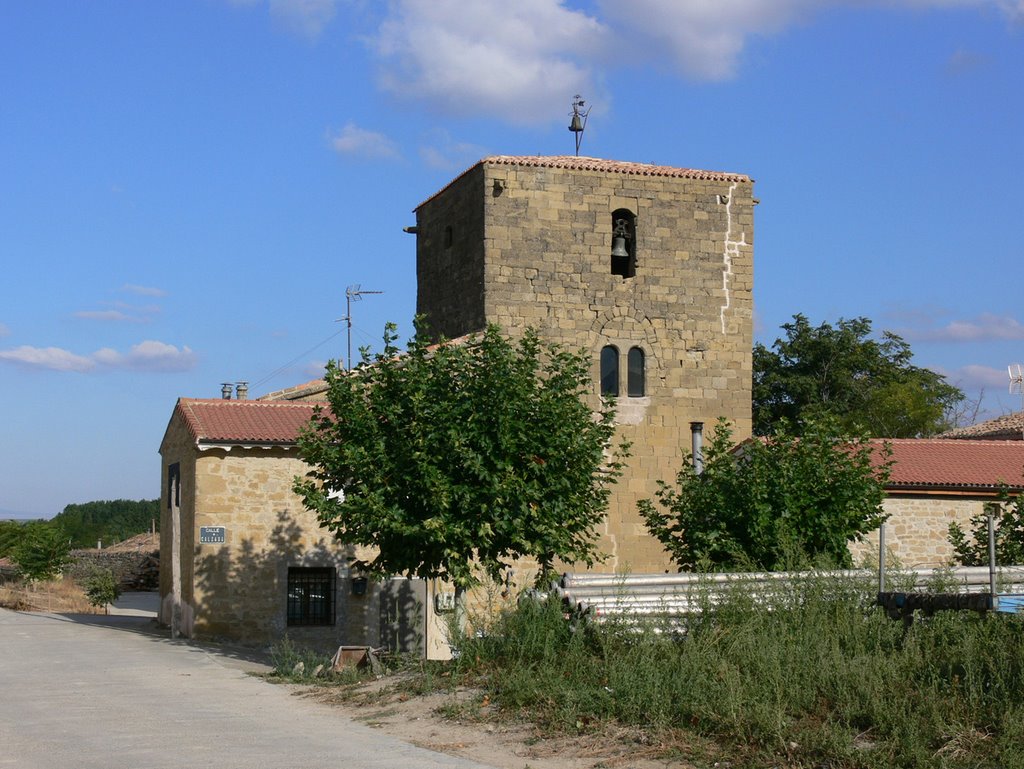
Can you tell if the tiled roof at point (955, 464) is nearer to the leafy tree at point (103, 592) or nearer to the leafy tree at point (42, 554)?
the leafy tree at point (103, 592)

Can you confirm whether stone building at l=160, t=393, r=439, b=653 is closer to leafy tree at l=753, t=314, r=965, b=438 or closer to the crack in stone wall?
the crack in stone wall

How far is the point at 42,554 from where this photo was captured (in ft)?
123

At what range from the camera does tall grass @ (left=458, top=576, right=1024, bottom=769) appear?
9.45 m

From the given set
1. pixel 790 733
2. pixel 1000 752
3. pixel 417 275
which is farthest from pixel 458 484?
pixel 417 275

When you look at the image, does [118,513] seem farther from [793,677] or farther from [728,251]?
[793,677]

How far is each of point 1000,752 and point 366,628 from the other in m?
16.2

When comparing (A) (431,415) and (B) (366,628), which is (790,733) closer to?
(A) (431,415)

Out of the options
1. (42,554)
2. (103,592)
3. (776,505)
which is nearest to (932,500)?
(776,505)

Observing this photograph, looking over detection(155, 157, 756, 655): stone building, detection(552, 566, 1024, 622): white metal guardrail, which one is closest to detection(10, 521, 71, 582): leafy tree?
detection(155, 157, 756, 655): stone building

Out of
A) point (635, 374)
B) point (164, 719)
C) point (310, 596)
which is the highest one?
point (635, 374)

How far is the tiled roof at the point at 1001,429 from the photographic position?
36.9 metres

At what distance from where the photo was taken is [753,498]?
1756cm

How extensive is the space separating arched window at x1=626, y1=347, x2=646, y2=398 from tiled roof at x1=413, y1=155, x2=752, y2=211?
428cm

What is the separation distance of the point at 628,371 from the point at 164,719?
17.3 metres
